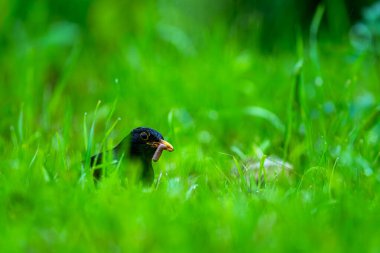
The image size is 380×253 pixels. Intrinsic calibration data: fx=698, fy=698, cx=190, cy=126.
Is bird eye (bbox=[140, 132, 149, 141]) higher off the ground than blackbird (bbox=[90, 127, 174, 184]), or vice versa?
bird eye (bbox=[140, 132, 149, 141])

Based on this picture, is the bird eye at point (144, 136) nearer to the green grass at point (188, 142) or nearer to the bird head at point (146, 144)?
the bird head at point (146, 144)

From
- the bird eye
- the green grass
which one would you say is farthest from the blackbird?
the green grass

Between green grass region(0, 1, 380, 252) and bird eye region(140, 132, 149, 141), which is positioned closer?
green grass region(0, 1, 380, 252)

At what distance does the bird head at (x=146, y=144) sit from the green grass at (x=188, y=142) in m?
0.12

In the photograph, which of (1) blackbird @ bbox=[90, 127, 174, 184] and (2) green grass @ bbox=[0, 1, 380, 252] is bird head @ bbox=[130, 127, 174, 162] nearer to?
(1) blackbird @ bbox=[90, 127, 174, 184]

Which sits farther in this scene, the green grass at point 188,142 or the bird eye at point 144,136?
the bird eye at point 144,136

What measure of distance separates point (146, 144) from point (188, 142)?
88 cm

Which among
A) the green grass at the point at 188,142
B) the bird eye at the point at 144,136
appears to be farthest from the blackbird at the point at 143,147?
the green grass at the point at 188,142

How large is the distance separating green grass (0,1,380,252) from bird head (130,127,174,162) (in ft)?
0.41

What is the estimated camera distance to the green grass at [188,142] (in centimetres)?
213

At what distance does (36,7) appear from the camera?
571 cm

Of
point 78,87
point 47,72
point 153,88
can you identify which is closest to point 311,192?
point 153,88

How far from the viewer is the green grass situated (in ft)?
7.00

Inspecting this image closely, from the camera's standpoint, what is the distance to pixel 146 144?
116 inches
